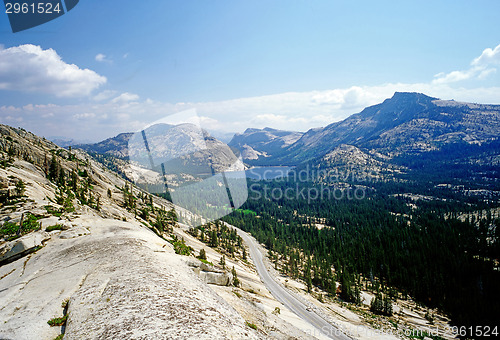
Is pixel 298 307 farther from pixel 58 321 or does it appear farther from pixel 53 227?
pixel 58 321

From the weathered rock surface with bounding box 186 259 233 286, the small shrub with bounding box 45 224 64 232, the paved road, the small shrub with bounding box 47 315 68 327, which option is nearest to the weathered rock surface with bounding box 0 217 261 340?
the small shrub with bounding box 47 315 68 327

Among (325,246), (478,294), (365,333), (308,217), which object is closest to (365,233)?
(325,246)

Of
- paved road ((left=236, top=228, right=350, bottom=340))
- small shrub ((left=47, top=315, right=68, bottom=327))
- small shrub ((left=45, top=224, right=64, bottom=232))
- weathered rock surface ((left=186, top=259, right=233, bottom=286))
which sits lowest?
paved road ((left=236, top=228, right=350, bottom=340))

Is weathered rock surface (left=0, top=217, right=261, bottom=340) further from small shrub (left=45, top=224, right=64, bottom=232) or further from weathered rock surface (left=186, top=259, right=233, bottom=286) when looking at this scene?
small shrub (left=45, top=224, right=64, bottom=232)

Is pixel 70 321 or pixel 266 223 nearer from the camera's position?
pixel 70 321

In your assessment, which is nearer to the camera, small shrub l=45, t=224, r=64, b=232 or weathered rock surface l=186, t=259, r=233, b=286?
weathered rock surface l=186, t=259, r=233, b=286

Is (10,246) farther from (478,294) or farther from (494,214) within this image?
(494,214)

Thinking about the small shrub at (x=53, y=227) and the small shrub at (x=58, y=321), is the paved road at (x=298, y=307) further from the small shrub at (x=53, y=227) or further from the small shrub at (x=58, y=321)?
the small shrub at (x=53, y=227)

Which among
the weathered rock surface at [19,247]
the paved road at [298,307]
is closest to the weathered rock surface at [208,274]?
the paved road at [298,307]

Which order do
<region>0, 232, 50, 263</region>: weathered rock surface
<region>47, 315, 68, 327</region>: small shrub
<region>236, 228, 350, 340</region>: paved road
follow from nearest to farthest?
<region>47, 315, 68, 327</region>: small shrub, <region>0, 232, 50, 263</region>: weathered rock surface, <region>236, 228, 350, 340</region>: paved road

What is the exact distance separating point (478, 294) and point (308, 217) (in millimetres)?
112061

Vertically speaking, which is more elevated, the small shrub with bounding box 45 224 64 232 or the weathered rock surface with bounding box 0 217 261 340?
the small shrub with bounding box 45 224 64 232

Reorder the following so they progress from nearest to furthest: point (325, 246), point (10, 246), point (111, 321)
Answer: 1. point (111, 321)
2. point (10, 246)
3. point (325, 246)

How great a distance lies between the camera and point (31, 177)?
5256cm
